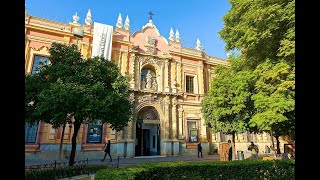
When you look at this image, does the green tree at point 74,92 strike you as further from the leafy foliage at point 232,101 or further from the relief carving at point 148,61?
the relief carving at point 148,61

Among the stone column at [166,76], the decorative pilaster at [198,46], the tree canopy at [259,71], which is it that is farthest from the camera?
the decorative pilaster at [198,46]

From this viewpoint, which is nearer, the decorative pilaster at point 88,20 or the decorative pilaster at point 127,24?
the decorative pilaster at point 88,20

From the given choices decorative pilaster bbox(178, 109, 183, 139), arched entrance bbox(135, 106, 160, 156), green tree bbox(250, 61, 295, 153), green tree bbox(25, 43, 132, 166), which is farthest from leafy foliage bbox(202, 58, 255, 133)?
arched entrance bbox(135, 106, 160, 156)

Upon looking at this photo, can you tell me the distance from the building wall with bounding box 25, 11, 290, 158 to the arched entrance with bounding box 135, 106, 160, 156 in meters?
0.61

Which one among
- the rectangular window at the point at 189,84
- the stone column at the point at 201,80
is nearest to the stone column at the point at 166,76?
the rectangular window at the point at 189,84

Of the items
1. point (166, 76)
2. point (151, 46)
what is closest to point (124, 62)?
point (151, 46)

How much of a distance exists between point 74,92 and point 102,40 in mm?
11670

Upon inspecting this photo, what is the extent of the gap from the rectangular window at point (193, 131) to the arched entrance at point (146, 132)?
3.52 metres

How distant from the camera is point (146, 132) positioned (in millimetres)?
22656

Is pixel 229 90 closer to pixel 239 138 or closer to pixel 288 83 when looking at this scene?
pixel 288 83

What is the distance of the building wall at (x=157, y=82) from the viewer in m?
18.0

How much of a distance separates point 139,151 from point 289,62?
15018mm

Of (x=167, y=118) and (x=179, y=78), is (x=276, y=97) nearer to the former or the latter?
(x=167, y=118)
